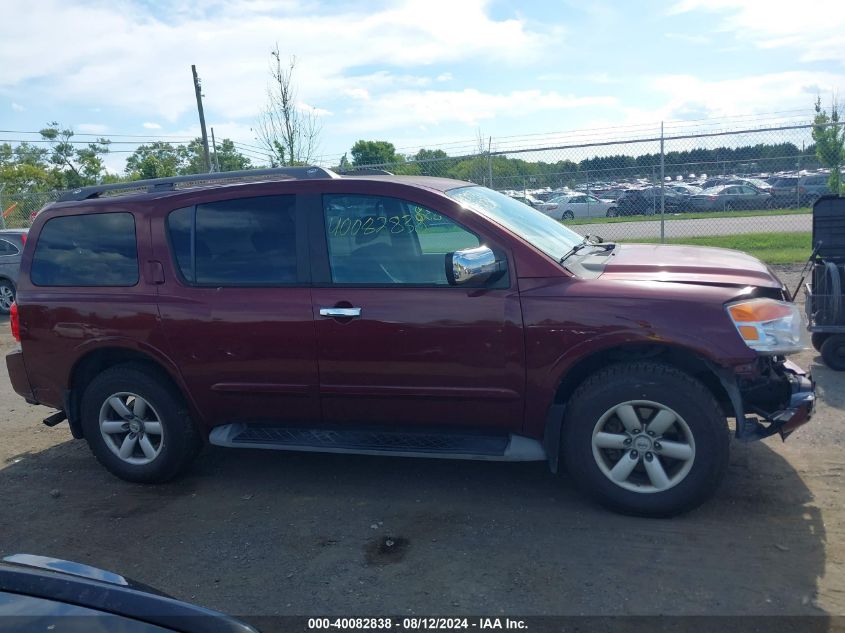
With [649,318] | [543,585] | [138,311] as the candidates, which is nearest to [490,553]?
[543,585]

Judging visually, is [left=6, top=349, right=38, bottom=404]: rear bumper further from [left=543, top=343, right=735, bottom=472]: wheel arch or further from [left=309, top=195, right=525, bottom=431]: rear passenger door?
[left=543, top=343, right=735, bottom=472]: wheel arch

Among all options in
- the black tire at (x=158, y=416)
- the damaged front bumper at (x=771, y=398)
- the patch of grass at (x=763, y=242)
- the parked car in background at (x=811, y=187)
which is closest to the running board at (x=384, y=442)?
the black tire at (x=158, y=416)

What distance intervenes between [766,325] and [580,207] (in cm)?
1166

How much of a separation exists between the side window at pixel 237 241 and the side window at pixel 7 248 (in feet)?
33.0

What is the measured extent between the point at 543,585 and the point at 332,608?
0.97 m

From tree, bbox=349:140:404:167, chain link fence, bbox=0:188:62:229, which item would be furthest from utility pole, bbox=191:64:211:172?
tree, bbox=349:140:404:167

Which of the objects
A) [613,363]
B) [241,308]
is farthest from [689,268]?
[241,308]

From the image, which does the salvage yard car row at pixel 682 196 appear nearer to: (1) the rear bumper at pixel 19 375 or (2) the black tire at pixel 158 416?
(2) the black tire at pixel 158 416

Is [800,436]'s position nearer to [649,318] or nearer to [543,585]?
[649,318]

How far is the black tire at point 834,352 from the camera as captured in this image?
647 cm

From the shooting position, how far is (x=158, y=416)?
4859 mm

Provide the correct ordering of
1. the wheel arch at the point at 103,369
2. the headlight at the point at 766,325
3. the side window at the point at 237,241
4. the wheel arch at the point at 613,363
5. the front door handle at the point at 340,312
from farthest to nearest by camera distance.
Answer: the wheel arch at the point at 103,369, the side window at the point at 237,241, the front door handle at the point at 340,312, the wheel arch at the point at 613,363, the headlight at the point at 766,325

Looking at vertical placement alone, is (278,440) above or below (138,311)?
below

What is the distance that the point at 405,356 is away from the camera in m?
4.30
